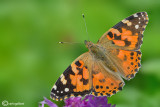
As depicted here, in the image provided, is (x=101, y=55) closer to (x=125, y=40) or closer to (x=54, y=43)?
(x=125, y=40)

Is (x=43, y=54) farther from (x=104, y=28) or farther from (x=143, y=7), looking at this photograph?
(x=143, y=7)

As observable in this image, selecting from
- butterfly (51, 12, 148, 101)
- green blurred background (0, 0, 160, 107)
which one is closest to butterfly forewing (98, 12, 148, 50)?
butterfly (51, 12, 148, 101)

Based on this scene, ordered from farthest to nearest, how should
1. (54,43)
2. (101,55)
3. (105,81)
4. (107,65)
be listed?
1. (54,43)
2. (101,55)
3. (107,65)
4. (105,81)

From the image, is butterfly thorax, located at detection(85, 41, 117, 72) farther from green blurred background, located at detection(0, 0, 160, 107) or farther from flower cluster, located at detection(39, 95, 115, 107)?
green blurred background, located at detection(0, 0, 160, 107)

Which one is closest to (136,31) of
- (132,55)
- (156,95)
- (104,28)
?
(132,55)

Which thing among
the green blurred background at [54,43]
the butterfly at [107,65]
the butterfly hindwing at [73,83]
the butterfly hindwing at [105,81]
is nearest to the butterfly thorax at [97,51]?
the butterfly at [107,65]

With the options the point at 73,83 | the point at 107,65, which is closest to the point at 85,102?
the point at 73,83

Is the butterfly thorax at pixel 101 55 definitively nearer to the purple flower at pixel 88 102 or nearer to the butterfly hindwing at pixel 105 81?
the butterfly hindwing at pixel 105 81
